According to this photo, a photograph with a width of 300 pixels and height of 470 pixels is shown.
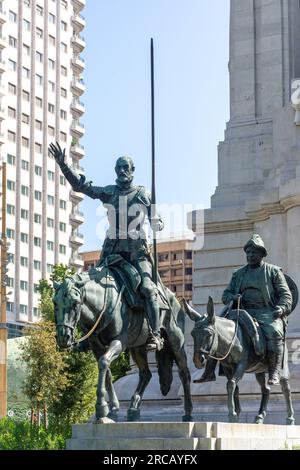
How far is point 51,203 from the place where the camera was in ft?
359

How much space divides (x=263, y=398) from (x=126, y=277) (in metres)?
3.18

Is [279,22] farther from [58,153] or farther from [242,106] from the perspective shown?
[58,153]

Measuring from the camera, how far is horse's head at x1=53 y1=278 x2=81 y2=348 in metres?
18.7

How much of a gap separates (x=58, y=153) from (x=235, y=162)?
459 inches

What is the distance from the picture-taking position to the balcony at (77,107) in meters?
115

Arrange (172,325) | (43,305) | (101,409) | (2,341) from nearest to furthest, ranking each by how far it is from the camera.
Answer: (101,409) → (172,325) → (2,341) → (43,305)

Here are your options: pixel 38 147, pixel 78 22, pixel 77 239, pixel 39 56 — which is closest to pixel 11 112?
pixel 38 147

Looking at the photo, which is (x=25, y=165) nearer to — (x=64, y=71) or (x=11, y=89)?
(x=11, y=89)

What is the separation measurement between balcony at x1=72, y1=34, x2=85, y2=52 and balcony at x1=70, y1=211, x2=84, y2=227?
15.8m

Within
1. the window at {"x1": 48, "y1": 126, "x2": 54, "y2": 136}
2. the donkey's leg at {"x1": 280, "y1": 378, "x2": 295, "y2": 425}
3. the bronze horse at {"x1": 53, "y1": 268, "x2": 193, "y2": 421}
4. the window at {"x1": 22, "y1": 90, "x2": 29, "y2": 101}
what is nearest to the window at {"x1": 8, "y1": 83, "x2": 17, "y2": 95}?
the window at {"x1": 22, "y1": 90, "x2": 29, "y2": 101}

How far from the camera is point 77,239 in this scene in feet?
370

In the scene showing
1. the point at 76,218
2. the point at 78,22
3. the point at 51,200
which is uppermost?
the point at 78,22

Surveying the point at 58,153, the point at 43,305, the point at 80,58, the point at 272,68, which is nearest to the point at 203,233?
the point at 272,68

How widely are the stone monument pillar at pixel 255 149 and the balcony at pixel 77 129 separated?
80.6 meters
